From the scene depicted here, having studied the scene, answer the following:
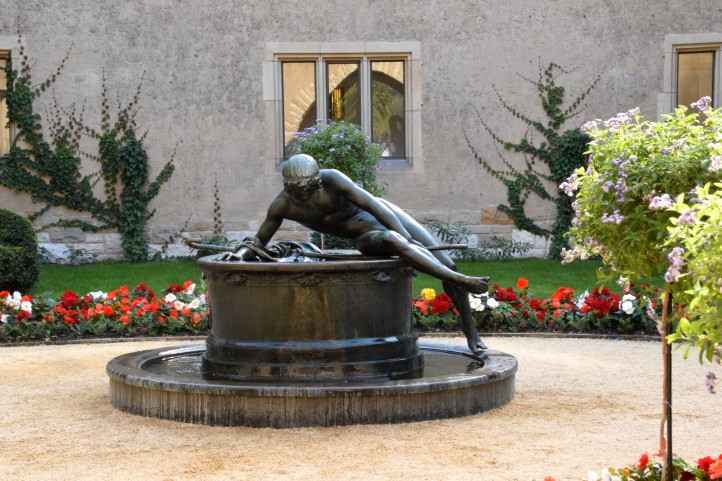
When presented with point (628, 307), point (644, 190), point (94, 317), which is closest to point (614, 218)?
point (644, 190)

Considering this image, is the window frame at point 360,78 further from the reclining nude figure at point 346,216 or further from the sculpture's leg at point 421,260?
the sculpture's leg at point 421,260

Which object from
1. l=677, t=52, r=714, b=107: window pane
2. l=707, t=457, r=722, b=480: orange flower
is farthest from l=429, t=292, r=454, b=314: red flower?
l=677, t=52, r=714, b=107: window pane

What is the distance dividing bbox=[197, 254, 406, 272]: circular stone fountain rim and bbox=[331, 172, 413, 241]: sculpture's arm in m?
0.32

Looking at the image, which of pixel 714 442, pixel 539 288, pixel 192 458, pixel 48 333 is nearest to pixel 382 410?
pixel 192 458

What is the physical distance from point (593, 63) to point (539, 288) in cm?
498

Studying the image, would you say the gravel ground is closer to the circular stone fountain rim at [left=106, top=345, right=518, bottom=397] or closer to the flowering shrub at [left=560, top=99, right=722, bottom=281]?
the circular stone fountain rim at [left=106, top=345, right=518, bottom=397]

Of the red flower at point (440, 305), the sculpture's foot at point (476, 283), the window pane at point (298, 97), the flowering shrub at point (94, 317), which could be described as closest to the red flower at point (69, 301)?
the flowering shrub at point (94, 317)

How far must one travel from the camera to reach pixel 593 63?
17.3 m

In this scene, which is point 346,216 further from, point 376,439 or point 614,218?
point 614,218

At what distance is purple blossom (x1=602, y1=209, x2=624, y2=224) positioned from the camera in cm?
481

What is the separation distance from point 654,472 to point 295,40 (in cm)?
1305

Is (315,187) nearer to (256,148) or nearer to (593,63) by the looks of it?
(256,148)

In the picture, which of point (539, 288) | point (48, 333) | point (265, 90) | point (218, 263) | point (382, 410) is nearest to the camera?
point (382, 410)

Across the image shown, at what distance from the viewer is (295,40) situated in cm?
1702
